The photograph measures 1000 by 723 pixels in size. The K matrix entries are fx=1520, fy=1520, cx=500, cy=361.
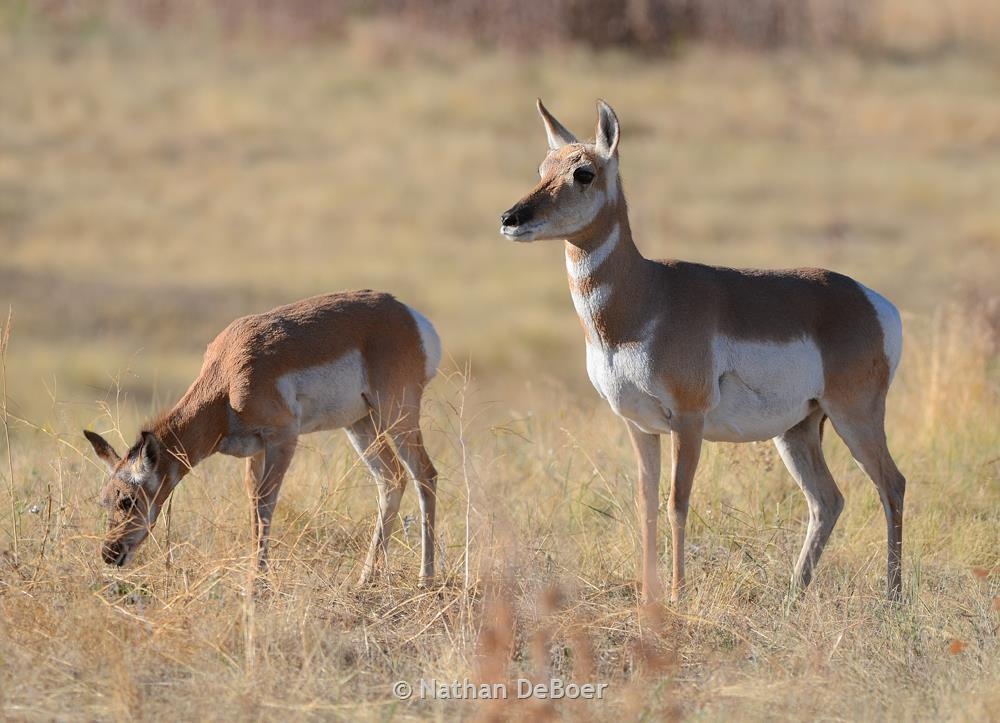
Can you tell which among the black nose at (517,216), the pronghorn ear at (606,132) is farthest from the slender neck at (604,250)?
the black nose at (517,216)

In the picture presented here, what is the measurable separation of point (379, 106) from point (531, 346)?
1736 cm

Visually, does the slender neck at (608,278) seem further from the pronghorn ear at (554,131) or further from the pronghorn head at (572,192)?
the pronghorn ear at (554,131)

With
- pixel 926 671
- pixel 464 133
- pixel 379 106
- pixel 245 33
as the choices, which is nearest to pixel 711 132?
pixel 464 133

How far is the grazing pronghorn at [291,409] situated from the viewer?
7.57m

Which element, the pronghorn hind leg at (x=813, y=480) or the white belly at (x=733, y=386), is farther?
the pronghorn hind leg at (x=813, y=480)

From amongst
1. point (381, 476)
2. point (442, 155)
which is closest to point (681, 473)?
point (381, 476)

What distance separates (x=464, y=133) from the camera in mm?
35812

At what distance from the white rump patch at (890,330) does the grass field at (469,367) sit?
1.17 meters

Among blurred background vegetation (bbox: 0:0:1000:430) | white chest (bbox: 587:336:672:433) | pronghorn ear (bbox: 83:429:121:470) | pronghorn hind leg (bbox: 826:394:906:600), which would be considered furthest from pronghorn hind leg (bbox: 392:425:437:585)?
blurred background vegetation (bbox: 0:0:1000:430)

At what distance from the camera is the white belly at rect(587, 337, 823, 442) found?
748 centimetres

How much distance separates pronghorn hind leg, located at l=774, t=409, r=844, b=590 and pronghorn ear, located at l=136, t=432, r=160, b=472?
11.1ft

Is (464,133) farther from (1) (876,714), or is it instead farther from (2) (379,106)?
(1) (876,714)

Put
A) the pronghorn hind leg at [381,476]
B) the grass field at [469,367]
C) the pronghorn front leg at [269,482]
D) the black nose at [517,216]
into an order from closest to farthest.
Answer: the grass field at [469,367] → the black nose at [517,216] → the pronghorn front leg at [269,482] → the pronghorn hind leg at [381,476]

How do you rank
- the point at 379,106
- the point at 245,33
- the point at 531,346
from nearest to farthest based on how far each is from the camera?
the point at 531,346, the point at 379,106, the point at 245,33
